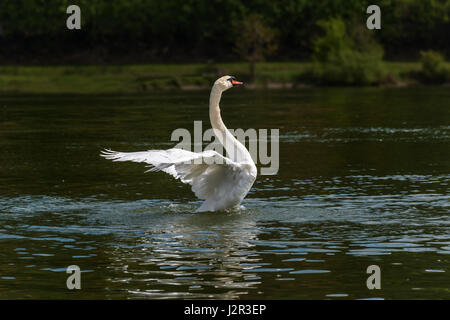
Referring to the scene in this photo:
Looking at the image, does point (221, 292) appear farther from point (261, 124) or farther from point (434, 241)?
point (261, 124)

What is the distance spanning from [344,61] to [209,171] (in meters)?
81.7

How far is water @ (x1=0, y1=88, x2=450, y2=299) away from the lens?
13.6m

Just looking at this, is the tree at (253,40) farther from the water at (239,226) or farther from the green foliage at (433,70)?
the water at (239,226)

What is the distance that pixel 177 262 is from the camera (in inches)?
589

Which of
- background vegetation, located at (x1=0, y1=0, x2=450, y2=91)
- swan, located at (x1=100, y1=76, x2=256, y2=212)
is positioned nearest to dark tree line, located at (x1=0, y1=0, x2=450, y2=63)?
background vegetation, located at (x1=0, y1=0, x2=450, y2=91)

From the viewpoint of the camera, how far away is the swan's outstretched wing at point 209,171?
17.3 m

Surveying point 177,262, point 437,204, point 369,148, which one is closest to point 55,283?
point 177,262

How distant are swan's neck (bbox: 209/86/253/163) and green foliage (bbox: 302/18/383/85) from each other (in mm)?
78544

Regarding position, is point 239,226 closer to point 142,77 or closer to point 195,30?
point 142,77

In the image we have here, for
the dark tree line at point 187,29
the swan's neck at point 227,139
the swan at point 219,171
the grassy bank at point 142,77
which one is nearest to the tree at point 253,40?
the grassy bank at point 142,77

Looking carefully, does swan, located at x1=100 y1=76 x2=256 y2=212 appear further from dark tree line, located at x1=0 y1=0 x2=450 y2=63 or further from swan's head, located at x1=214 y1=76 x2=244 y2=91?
dark tree line, located at x1=0 y1=0 x2=450 y2=63

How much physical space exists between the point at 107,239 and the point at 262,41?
99537mm

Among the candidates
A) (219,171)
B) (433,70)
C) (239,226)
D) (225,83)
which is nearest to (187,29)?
(433,70)

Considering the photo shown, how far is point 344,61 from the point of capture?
98.7 m
